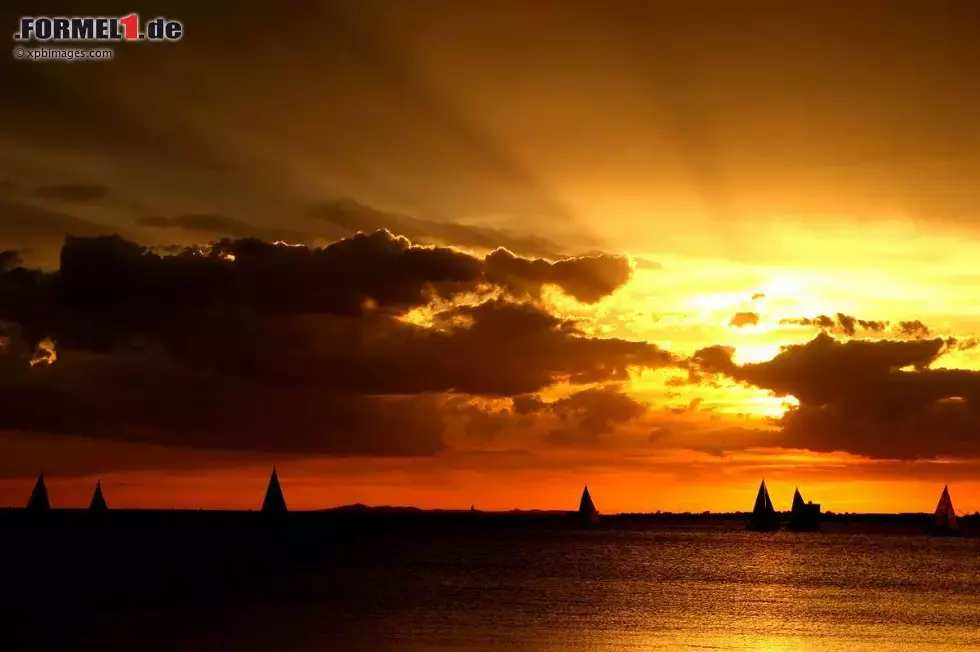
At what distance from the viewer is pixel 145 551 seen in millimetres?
158000

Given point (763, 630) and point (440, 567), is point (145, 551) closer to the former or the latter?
point (440, 567)

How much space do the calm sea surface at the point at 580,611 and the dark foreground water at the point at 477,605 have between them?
0.51 ft

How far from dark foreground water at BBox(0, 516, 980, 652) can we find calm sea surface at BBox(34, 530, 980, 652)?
0.15 metres

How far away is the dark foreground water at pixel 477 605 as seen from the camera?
2399 inches

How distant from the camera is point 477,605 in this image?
81.9 metres

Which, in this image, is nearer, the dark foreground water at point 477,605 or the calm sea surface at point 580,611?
the dark foreground water at point 477,605

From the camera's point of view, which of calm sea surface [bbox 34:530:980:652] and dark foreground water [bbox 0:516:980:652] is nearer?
dark foreground water [bbox 0:516:980:652]

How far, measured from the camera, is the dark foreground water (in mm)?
60938

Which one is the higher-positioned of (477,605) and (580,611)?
(477,605)

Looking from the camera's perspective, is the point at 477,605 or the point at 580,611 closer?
the point at 580,611

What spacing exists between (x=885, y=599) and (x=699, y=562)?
57754 millimetres

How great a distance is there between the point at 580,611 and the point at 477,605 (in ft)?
24.7

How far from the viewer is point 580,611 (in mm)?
80500

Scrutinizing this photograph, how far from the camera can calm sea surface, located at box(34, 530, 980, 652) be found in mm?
61094
